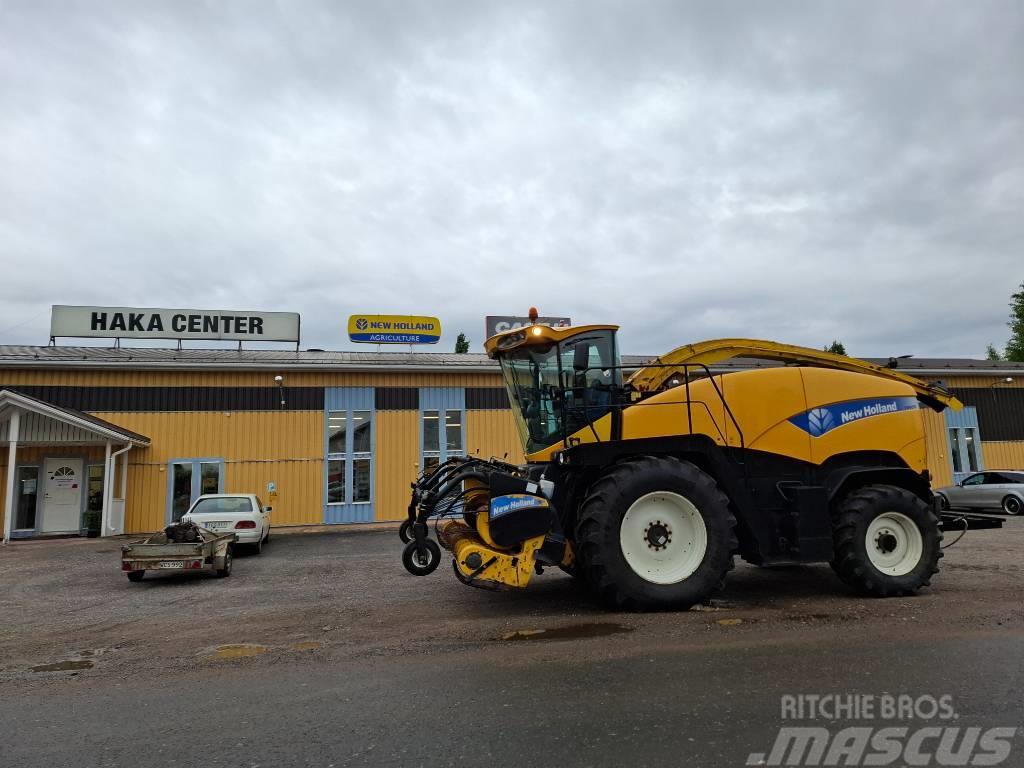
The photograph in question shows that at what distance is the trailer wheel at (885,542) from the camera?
686cm

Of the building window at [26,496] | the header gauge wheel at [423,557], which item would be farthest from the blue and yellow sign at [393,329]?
the header gauge wheel at [423,557]

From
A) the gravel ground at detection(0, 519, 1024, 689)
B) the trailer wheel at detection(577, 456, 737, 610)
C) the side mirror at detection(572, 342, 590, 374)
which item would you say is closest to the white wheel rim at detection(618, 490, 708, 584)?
the trailer wheel at detection(577, 456, 737, 610)

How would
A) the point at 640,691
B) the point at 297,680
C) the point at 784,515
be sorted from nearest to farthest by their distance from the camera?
the point at 640,691 → the point at 297,680 → the point at 784,515

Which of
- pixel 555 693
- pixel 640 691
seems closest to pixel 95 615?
pixel 555 693

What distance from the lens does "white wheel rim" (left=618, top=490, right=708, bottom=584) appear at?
20.9 feet

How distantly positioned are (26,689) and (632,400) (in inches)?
250

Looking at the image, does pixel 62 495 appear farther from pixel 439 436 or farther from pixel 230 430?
pixel 439 436

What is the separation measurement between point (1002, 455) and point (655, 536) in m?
24.3

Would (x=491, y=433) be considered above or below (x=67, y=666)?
above

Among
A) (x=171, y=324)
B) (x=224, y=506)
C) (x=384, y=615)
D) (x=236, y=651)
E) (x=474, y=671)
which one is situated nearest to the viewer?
(x=474, y=671)

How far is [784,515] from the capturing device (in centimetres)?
696

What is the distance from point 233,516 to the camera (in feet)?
42.5

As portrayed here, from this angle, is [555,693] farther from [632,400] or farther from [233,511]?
[233,511]

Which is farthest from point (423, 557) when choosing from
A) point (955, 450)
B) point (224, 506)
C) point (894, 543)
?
point (955, 450)
